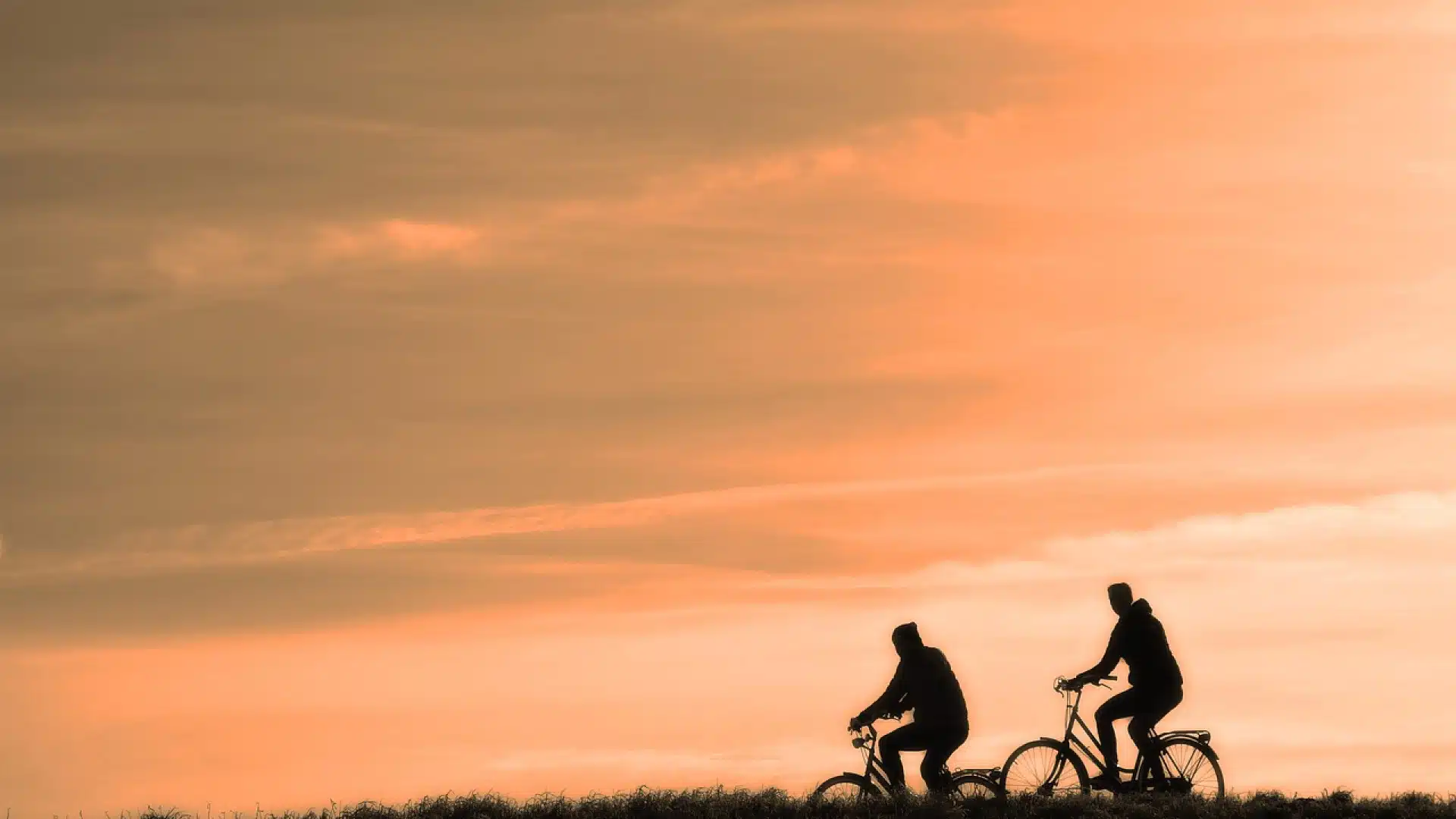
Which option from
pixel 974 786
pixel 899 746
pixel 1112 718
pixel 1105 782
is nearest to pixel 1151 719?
pixel 1112 718

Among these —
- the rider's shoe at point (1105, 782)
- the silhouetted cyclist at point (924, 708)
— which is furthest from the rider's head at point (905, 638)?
the rider's shoe at point (1105, 782)

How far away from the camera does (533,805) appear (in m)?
22.9

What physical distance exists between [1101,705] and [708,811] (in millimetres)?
4874

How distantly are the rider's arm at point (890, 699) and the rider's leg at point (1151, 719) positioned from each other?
2767mm

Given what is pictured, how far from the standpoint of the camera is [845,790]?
22.3m

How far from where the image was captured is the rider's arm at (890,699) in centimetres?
2220

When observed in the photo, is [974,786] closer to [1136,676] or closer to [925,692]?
[925,692]

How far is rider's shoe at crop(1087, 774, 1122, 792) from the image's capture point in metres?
22.0

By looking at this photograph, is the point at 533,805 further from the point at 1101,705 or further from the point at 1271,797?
the point at 1271,797

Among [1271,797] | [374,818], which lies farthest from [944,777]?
[374,818]

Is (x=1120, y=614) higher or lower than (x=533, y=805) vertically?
higher

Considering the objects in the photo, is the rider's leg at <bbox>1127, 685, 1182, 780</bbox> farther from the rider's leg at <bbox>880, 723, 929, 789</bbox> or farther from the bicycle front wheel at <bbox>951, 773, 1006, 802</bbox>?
the rider's leg at <bbox>880, 723, 929, 789</bbox>

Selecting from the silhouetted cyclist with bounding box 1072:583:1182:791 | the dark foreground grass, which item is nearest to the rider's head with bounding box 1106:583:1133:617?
the silhouetted cyclist with bounding box 1072:583:1182:791

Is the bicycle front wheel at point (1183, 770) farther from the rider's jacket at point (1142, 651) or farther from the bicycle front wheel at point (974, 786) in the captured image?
the bicycle front wheel at point (974, 786)
